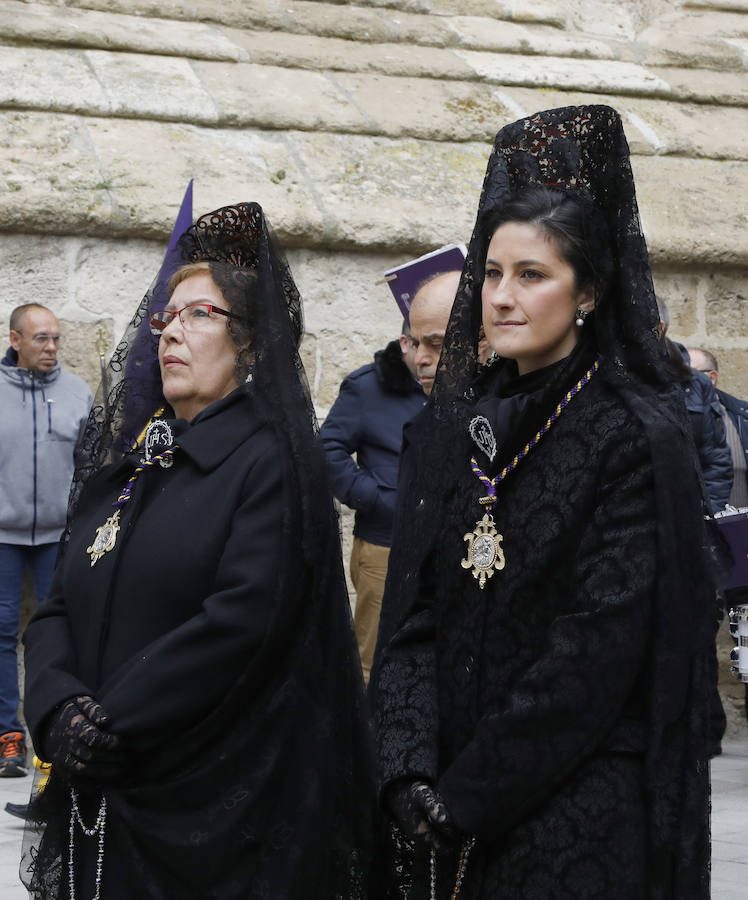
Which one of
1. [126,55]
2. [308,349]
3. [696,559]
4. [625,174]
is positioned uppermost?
[126,55]

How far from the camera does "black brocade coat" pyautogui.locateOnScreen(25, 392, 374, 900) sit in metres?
2.64

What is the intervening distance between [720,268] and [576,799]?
5720 mm

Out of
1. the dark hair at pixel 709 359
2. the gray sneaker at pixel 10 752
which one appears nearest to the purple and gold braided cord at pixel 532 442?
the gray sneaker at pixel 10 752

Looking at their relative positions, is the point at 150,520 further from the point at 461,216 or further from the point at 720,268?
the point at 720,268

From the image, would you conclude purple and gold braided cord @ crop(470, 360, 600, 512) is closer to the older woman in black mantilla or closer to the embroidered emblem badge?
the older woman in black mantilla

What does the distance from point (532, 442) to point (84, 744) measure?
2.97 ft

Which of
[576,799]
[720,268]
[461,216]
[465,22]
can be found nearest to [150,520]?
[576,799]

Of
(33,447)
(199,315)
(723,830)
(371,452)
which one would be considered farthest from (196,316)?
(33,447)

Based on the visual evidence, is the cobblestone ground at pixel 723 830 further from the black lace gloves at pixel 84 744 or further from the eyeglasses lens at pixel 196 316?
the eyeglasses lens at pixel 196 316

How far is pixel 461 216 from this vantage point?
23.4 ft

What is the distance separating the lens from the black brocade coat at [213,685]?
104 inches

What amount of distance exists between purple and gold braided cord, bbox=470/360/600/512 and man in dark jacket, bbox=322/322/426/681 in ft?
10.9

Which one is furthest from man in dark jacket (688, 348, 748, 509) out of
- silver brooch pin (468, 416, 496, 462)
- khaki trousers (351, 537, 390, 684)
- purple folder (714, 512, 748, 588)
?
silver brooch pin (468, 416, 496, 462)

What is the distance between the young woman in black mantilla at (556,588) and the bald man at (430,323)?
1.54 metres
